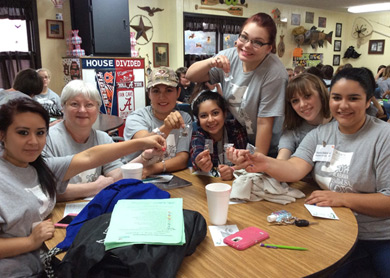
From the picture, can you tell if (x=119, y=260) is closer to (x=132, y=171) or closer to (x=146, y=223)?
(x=146, y=223)

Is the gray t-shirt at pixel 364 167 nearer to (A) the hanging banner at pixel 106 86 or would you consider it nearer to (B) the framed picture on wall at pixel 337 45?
(A) the hanging banner at pixel 106 86

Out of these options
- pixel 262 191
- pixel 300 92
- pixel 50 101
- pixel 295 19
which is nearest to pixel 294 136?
pixel 300 92

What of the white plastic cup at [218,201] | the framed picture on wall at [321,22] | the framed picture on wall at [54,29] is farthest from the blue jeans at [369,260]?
the framed picture on wall at [321,22]

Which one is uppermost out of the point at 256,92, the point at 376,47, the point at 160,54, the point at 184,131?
the point at 376,47

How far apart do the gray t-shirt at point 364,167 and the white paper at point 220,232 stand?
0.68m

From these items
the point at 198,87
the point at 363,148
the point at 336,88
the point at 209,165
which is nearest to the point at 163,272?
the point at 209,165

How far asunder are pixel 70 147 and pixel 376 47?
442 inches

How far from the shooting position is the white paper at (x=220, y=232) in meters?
1.17

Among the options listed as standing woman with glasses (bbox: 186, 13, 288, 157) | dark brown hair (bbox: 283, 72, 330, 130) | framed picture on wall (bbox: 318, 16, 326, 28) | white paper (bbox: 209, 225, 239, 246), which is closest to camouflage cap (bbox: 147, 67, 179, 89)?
standing woman with glasses (bbox: 186, 13, 288, 157)

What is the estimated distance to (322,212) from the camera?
139cm

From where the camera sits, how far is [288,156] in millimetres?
1872

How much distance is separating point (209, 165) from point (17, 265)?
1043 mm

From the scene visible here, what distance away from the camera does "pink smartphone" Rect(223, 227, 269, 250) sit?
44.3 inches

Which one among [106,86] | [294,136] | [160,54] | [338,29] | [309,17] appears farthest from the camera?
[338,29]
